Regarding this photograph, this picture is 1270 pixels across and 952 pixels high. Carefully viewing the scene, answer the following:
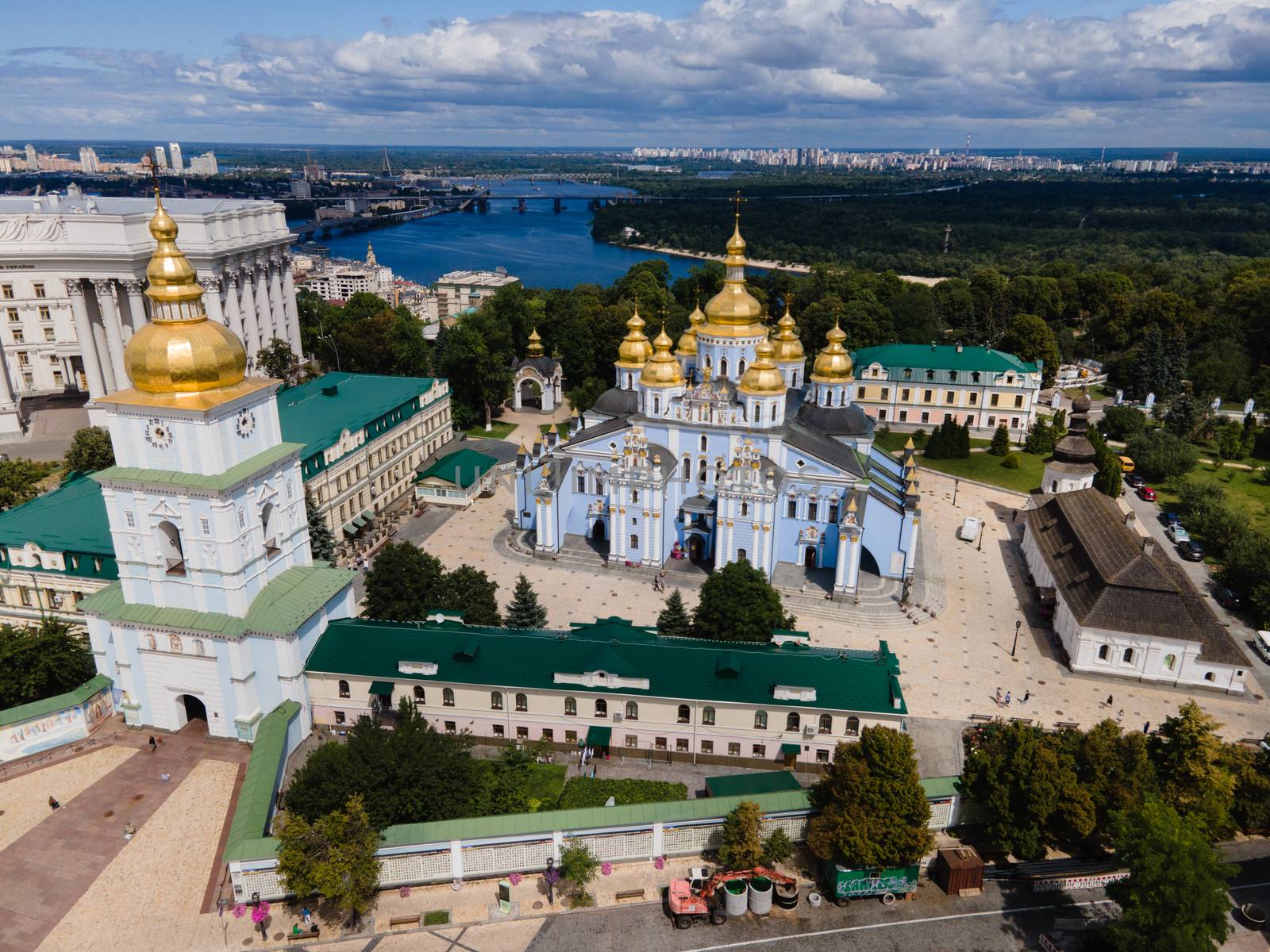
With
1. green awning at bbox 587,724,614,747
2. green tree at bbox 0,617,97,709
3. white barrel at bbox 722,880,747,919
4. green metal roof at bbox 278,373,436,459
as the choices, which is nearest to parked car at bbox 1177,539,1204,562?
green awning at bbox 587,724,614,747

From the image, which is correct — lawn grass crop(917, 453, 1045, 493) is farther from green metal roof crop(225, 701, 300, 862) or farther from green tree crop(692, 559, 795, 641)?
green metal roof crop(225, 701, 300, 862)

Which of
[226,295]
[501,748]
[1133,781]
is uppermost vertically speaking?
[226,295]

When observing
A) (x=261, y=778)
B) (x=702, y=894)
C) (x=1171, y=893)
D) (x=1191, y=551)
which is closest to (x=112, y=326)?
(x=261, y=778)

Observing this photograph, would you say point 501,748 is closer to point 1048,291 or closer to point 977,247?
point 1048,291

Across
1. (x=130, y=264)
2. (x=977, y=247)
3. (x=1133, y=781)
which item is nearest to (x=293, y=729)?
(x=1133, y=781)

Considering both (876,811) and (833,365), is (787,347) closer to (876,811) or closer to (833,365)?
(833,365)

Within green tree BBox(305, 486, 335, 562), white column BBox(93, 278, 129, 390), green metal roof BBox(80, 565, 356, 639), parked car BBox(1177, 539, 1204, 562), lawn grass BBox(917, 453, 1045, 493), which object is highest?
white column BBox(93, 278, 129, 390)

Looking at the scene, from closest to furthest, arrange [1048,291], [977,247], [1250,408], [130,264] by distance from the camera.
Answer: [130,264] → [1250,408] → [1048,291] → [977,247]
